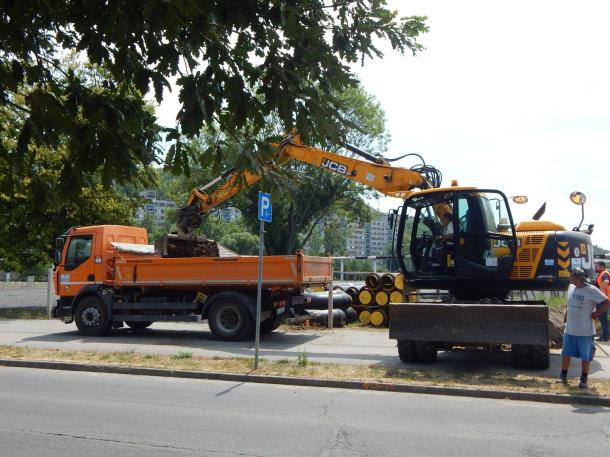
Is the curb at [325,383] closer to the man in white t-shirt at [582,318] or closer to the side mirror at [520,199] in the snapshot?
the man in white t-shirt at [582,318]

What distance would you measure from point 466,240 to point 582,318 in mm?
2403

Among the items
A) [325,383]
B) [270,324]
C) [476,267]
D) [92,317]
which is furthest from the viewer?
[92,317]

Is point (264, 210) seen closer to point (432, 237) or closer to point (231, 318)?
point (432, 237)

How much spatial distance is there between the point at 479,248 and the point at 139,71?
7760 mm

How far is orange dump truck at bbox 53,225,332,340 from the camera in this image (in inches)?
537

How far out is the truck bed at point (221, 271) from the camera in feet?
43.7

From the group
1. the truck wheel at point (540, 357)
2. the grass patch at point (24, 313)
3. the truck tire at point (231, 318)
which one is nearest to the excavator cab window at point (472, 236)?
the truck wheel at point (540, 357)

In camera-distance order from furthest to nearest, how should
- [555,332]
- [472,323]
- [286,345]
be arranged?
1. [286,345]
2. [555,332]
3. [472,323]

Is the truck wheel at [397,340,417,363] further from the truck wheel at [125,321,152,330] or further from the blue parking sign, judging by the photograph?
the truck wheel at [125,321,152,330]

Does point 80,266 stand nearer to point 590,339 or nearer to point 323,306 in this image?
point 323,306

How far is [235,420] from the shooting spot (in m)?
6.91

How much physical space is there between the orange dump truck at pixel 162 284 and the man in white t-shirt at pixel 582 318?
594 cm

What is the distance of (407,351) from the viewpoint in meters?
10.5

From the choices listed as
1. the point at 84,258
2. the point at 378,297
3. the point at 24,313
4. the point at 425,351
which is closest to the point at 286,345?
the point at 425,351
